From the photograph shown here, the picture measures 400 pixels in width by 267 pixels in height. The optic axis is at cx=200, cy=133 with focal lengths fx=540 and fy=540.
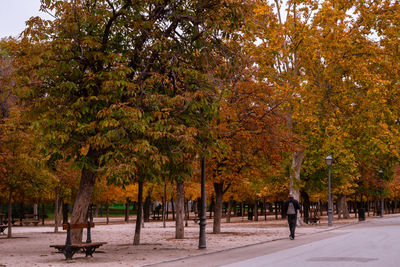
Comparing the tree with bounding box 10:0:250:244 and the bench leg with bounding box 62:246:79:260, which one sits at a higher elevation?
the tree with bounding box 10:0:250:244

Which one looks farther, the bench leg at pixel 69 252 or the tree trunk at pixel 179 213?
the tree trunk at pixel 179 213

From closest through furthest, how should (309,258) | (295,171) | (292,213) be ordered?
(309,258), (292,213), (295,171)

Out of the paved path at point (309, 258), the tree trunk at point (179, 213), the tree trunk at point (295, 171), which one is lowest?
the paved path at point (309, 258)

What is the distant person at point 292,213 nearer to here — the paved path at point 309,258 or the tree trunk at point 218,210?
the paved path at point 309,258

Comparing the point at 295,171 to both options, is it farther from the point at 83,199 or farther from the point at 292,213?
the point at 83,199

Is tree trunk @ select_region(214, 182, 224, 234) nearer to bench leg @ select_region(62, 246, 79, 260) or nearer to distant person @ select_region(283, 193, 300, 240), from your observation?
distant person @ select_region(283, 193, 300, 240)

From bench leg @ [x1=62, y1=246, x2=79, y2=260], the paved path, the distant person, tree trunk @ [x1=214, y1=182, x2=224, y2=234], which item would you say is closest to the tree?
bench leg @ [x1=62, y1=246, x2=79, y2=260]

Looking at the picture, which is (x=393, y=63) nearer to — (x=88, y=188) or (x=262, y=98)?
(x=262, y=98)

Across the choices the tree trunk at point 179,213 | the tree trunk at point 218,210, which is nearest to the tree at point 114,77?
the tree trunk at point 179,213

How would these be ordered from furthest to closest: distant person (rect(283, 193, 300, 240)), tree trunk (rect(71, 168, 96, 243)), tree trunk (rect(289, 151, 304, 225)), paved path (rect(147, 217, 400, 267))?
1. tree trunk (rect(289, 151, 304, 225))
2. distant person (rect(283, 193, 300, 240))
3. tree trunk (rect(71, 168, 96, 243))
4. paved path (rect(147, 217, 400, 267))

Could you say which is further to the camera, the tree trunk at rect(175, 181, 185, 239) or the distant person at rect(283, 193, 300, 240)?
the tree trunk at rect(175, 181, 185, 239)

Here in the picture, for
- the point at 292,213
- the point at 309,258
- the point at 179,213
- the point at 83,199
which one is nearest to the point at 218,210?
the point at 179,213

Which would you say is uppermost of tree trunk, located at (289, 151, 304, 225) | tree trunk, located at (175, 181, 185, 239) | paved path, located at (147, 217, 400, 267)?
tree trunk, located at (289, 151, 304, 225)

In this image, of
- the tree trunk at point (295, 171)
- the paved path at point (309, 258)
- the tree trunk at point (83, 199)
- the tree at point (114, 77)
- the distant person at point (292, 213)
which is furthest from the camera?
the tree trunk at point (295, 171)
